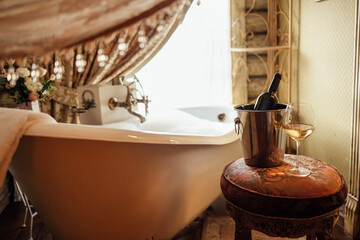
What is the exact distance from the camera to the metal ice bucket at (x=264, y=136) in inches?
41.9

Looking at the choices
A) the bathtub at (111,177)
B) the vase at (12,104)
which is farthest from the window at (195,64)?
the bathtub at (111,177)

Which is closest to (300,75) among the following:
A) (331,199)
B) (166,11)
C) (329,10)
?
(329,10)

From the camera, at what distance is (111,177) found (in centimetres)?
124

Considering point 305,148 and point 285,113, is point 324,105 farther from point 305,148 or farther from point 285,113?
point 285,113

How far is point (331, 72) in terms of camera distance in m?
1.84

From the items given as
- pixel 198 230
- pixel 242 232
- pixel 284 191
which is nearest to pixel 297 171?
pixel 284 191

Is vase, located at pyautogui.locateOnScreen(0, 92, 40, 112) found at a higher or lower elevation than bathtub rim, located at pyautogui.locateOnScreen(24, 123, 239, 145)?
higher

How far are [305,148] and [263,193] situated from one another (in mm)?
1470

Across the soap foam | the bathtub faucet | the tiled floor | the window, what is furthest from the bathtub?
the window

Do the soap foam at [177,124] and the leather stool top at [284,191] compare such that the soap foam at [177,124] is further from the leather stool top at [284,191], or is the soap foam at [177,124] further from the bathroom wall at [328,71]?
the leather stool top at [284,191]

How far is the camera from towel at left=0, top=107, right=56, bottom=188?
106 cm

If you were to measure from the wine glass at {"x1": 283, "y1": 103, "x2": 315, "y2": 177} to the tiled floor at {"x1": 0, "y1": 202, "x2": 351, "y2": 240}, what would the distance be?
0.69 metres

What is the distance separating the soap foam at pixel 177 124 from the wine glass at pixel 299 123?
98 cm

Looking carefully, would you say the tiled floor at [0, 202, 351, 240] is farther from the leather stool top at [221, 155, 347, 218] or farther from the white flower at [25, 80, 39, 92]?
the white flower at [25, 80, 39, 92]
